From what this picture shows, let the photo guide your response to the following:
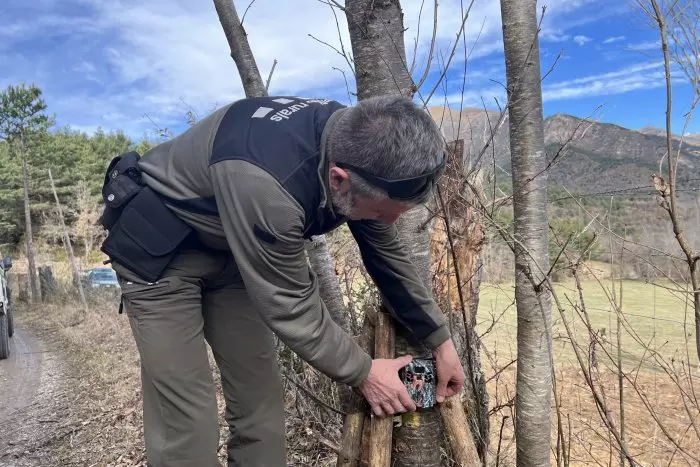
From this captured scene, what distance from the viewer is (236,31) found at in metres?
4.26

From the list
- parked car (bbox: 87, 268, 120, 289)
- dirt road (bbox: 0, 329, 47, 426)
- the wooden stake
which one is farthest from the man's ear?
parked car (bbox: 87, 268, 120, 289)

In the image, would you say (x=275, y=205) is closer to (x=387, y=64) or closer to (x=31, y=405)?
(x=387, y=64)

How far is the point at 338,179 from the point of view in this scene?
76.6 inches

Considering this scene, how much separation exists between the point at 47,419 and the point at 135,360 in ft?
7.29

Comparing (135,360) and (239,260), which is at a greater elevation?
(239,260)

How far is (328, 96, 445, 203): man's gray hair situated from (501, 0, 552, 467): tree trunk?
41.1 inches

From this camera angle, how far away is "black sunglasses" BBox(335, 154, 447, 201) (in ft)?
6.03

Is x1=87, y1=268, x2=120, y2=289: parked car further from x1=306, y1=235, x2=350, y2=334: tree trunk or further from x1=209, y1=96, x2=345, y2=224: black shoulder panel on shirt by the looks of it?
x1=209, y1=96, x2=345, y2=224: black shoulder panel on shirt

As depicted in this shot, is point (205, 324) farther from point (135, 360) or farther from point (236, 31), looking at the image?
point (135, 360)

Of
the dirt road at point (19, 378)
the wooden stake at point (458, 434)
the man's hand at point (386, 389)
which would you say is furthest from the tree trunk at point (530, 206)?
the dirt road at point (19, 378)

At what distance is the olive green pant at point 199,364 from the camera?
2.31 meters

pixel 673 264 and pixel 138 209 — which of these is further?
pixel 673 264

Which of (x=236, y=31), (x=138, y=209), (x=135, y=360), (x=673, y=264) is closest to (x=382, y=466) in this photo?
(x=138, y=209)

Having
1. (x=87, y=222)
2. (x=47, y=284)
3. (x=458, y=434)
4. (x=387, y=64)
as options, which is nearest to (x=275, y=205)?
(x=387, y=64)
